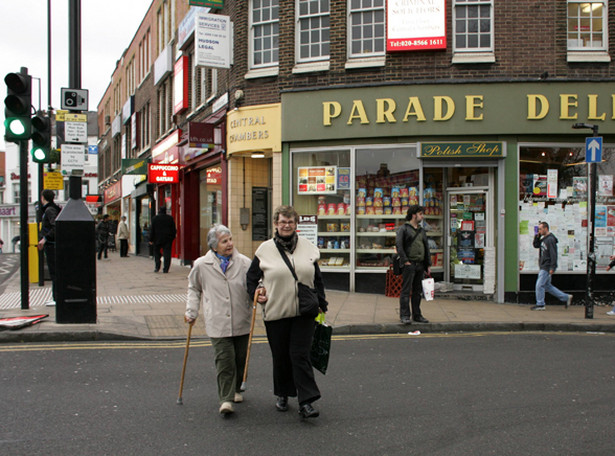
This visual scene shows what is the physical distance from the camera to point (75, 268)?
8516 mm

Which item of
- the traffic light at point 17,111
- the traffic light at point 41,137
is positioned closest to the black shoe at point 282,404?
the traffic light at point 17,111

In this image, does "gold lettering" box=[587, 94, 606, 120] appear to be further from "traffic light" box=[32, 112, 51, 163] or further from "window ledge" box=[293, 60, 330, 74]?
"traffic light" box=[32, 112, 51, 163]

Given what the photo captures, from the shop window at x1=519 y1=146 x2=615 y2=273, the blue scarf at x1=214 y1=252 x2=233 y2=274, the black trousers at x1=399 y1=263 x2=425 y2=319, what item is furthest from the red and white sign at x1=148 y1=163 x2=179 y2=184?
the blue scarf at x1=214 y1=252 x2=233 y2=274

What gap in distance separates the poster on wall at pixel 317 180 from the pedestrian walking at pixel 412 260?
4.06m

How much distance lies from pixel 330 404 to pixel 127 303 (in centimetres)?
671

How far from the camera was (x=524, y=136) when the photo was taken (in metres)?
12.3

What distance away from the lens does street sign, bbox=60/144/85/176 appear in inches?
366

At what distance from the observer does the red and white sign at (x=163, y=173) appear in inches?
800

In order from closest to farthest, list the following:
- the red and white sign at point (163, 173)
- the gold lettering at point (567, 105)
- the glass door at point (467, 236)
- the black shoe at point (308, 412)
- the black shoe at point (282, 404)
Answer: the black shoe at point (308, 412), the black shoe at point (282, 404), the gold lettering at point (567, 105), the glass door at point (467, 236), the red and white sign at point (163, 173)

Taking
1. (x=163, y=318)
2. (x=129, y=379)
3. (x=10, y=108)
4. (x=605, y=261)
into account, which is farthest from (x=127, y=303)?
(x=605, y=261)

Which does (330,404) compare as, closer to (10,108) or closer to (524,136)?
(10,108)

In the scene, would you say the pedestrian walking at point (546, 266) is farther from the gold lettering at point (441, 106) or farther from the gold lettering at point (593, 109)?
the gold lettering at point (441, 106)

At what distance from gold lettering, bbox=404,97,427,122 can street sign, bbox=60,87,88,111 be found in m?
6.47

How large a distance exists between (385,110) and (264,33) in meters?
3.81
